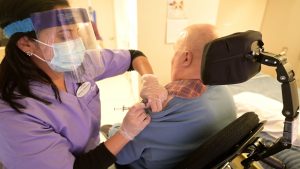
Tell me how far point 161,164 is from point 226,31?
2.42 meters

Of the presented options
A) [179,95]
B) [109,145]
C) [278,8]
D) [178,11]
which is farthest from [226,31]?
[109,145]

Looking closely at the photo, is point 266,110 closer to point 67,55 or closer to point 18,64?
point 67,55

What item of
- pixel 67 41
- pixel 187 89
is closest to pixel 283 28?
pixel 187 89

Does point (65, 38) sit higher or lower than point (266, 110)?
higher

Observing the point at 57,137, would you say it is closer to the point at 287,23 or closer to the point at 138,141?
the point at 138,141

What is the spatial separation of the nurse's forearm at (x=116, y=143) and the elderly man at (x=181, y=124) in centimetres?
6

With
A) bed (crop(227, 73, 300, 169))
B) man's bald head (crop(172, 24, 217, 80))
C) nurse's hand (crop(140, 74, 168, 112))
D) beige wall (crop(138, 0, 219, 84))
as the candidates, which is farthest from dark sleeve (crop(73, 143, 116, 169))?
beige wall (crop(138, 0, 219, 84))

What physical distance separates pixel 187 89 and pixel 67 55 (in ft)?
1.62

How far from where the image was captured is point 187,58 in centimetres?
98

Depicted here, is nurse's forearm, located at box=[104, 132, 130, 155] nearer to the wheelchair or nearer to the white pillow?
the wheelchair

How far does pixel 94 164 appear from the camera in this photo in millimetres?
770

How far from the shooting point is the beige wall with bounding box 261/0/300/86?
2.67m

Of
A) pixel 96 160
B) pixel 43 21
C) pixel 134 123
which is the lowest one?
pixel 96 160

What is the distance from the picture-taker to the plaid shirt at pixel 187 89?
875 millimetres
